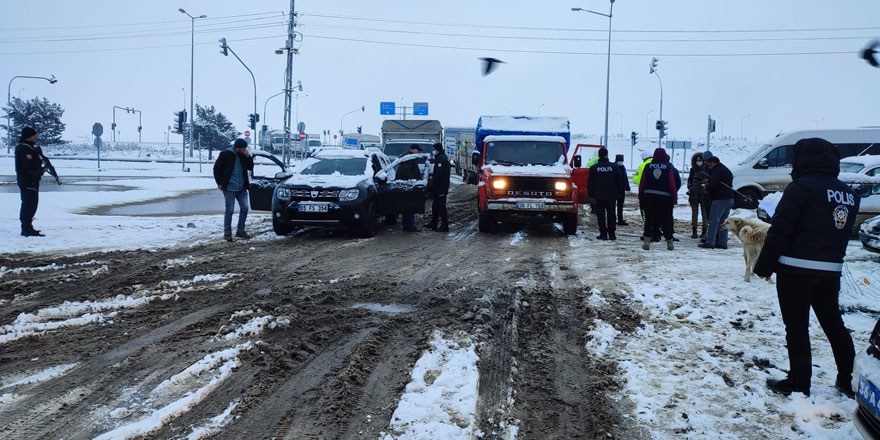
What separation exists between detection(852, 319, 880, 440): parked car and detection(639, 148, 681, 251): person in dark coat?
6.55 meters

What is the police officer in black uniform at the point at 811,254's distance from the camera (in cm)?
381

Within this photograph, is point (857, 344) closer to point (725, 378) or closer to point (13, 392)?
point (725, 378)

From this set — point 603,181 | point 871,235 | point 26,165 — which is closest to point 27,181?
point 26,165

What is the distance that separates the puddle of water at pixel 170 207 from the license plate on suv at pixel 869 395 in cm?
1375

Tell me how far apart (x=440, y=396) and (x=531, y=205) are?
811 centimetres

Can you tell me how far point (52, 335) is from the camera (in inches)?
189

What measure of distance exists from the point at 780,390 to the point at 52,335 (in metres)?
5.52

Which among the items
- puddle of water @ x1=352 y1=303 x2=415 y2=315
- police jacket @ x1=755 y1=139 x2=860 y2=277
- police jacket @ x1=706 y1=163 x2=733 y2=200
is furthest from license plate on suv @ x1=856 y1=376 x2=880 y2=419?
police jacket @ x1=706 y1=163 x2=733 y2=200

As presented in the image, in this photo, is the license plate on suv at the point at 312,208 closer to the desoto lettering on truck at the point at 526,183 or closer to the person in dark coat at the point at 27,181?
the desoto lettering on truck at the point at 526,183

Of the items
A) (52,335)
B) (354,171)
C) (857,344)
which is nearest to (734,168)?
(354,171)

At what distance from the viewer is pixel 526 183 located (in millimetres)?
11625

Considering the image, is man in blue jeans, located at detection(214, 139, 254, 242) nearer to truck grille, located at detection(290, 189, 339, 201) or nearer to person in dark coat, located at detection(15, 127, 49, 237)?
truck grille, located at detection(290, 189, 339, 201)

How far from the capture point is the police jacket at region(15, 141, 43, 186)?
977cm

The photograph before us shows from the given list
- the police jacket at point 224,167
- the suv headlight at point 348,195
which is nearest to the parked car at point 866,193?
the suv headlight at point 348,195
